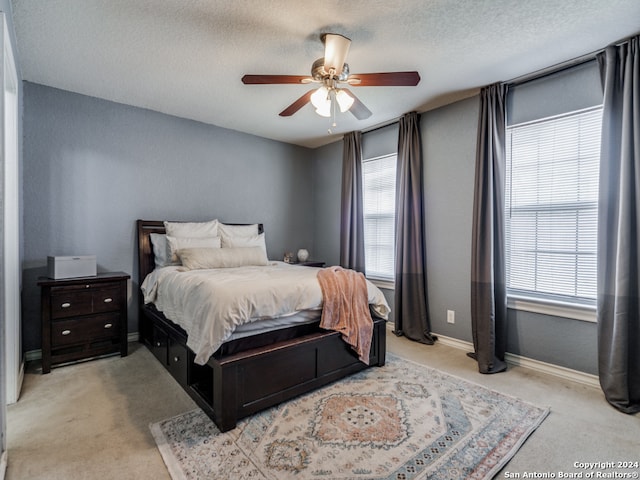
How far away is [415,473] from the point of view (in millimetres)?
1595

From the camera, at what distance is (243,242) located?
3.86m

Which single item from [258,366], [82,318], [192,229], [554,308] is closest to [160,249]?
[192,229]

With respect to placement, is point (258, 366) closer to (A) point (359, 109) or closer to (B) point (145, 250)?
(A) point (359, 109)

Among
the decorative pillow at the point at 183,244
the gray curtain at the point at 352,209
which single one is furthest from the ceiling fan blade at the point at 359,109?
the decorative pillow at the point at 183,244

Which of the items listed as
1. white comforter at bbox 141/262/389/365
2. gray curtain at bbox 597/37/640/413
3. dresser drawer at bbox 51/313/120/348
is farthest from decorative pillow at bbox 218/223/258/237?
gray curtain at bbox 597/37/640/413

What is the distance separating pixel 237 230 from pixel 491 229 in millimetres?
2779

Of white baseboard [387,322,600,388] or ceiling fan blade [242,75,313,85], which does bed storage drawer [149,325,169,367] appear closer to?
ceiling fan blade [242,75,313,85]

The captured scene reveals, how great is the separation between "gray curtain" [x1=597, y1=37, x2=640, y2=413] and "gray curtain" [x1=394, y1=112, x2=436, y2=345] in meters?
1.54

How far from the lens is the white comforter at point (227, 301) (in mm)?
1964

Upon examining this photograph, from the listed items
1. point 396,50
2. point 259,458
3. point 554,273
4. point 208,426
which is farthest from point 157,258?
point 554,273

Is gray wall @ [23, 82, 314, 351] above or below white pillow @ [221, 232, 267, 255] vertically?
above

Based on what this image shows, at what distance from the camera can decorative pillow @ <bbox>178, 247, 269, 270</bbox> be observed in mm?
3092

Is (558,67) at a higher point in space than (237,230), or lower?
higher

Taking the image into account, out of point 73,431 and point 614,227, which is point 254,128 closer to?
point 73,431
